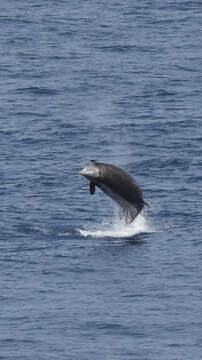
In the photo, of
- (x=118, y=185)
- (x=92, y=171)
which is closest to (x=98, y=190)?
(x=118, y=185)

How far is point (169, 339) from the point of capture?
65312mm

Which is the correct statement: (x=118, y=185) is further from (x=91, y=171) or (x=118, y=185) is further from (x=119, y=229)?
(x=119, y=229)

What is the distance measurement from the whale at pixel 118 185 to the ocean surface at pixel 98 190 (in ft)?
6.18

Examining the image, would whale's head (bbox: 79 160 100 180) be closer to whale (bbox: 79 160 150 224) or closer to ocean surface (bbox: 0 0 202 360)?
whale (bbox: 79 160 150 224)

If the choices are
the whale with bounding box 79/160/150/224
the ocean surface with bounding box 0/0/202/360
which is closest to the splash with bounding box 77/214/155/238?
the ocean surface with bounding box 0/0/202/360

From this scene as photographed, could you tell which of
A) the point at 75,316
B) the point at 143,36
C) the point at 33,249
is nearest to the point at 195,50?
the point at 143,36

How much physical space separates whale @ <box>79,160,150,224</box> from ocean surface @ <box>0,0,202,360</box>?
188 centimetres

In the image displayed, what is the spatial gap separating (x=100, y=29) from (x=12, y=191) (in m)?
50.2

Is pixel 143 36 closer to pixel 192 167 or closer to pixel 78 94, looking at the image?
pixel 78 94

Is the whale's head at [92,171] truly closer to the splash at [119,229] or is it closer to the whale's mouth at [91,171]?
the whale's mouth at [91,171]

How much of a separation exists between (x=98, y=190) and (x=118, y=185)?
476 inches

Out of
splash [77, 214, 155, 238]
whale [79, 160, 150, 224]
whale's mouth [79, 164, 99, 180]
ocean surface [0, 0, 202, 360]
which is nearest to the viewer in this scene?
ocean surface [0, 0, 202, 360]

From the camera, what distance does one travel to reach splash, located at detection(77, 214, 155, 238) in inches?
3100

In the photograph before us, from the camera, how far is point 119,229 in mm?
79625
